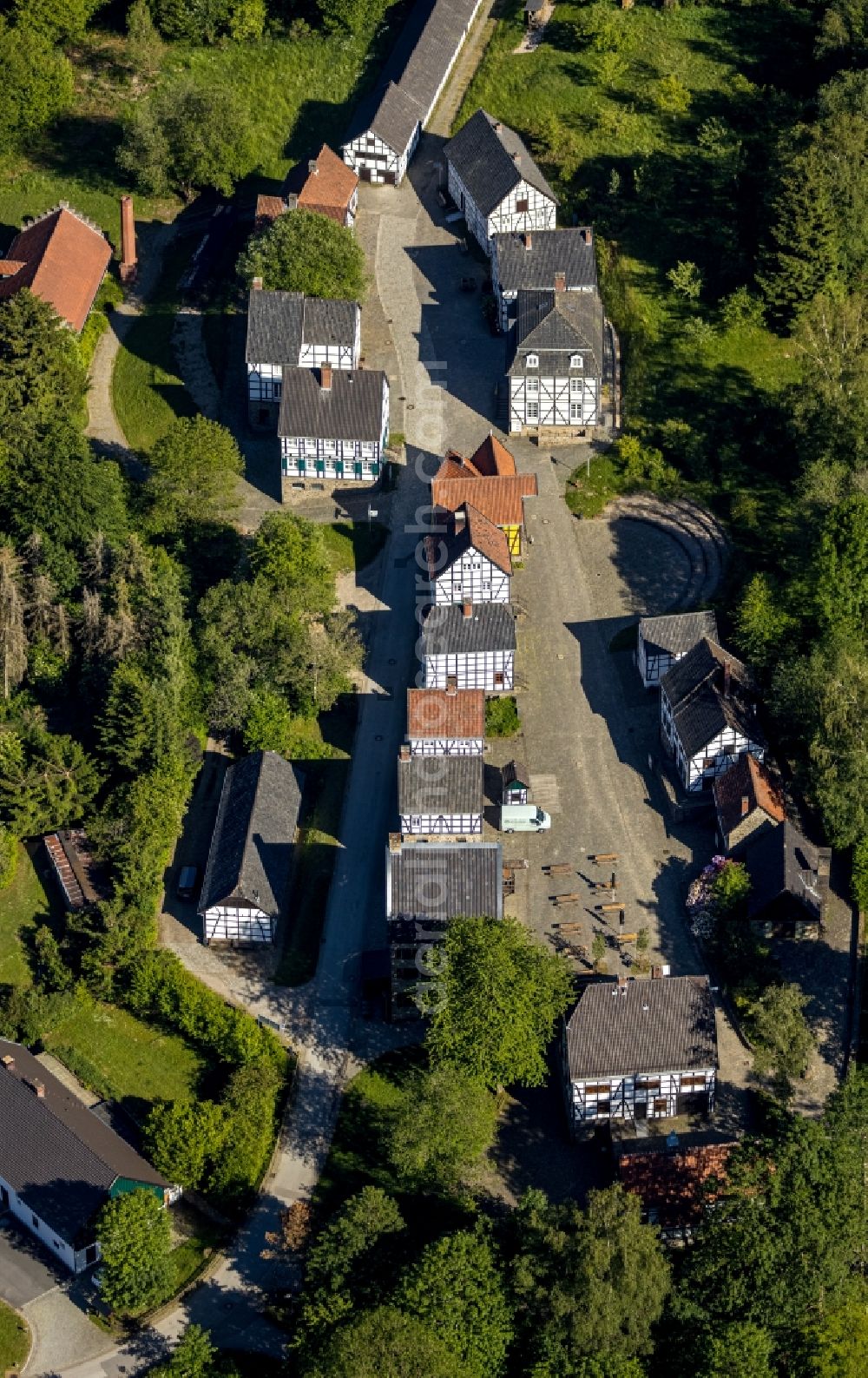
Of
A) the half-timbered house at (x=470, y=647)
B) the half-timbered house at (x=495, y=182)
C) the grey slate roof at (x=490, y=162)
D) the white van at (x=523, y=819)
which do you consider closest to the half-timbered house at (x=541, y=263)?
the half-timbered house at (x=495, y=182)

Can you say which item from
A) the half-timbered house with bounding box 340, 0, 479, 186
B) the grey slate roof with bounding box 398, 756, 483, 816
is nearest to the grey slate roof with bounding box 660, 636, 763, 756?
the grey slate roof with bounding box 398, 756, 483, 816

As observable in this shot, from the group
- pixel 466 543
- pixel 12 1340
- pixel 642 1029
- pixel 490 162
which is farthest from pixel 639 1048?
pixel 490 162

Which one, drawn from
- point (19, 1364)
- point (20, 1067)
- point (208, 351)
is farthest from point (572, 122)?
point (19, 1364)

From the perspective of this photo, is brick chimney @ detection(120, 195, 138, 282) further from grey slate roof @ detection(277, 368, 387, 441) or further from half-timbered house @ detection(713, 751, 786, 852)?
half-timbered house @ detection(713, 751, 786, 852)

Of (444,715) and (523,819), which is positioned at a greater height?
(444,715)

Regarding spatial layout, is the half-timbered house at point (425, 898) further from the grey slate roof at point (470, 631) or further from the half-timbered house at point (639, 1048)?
the grey slate roof at point (470, 631)

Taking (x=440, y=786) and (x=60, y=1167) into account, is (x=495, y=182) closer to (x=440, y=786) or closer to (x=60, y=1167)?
(x=440, y=786)

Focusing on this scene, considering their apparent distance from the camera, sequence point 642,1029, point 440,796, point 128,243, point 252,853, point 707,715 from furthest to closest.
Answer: point 128,243 → point 707,715 → point 440,796 → point 252,853 → point 642,1029
